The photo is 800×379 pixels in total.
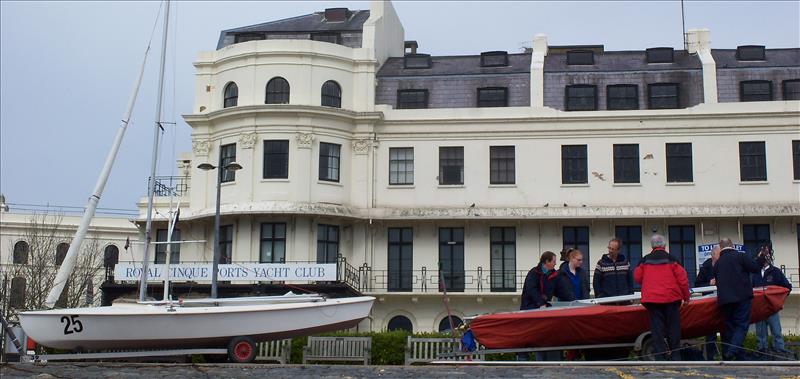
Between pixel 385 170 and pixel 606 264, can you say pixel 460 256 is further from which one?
pixel 606 264

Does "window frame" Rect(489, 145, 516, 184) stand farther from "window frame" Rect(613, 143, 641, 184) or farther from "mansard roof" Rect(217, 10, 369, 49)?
"mansard roof" Rect(217, 10, 369, 49)

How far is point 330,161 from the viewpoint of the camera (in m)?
41.8

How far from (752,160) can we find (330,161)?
54.9ft

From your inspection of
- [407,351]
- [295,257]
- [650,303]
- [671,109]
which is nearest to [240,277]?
[295,257]

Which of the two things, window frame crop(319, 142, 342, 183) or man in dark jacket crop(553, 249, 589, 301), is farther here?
window frame crop(319, 142, 342, 183)

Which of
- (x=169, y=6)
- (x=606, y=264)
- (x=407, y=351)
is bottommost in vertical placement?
(x=407, y=351)

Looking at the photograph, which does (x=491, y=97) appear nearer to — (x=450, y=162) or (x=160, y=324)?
(x=450, y=162)

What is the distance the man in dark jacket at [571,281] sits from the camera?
17.1 m

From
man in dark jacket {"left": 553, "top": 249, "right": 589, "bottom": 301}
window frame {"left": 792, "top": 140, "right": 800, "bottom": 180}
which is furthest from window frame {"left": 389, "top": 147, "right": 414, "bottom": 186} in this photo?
man in dark jacket {"left": 553, "top": 249, "right": 589, "bottom": 301}

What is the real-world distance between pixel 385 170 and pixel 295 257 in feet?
17.4

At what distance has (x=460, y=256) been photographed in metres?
41.6

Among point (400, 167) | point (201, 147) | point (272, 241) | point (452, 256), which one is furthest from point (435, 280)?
point (201, 147)

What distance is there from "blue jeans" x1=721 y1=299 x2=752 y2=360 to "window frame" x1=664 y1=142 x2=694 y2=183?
1042 inches

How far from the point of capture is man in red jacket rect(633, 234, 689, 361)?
48.3 feet
